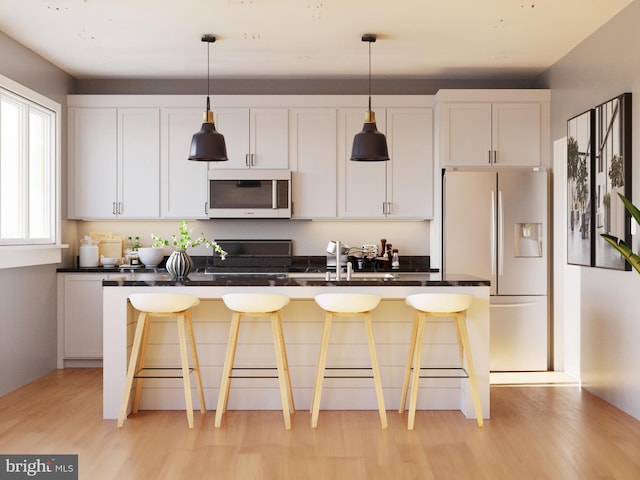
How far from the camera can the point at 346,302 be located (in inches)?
157

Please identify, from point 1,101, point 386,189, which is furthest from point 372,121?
point 1,101

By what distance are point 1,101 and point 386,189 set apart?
3.31m

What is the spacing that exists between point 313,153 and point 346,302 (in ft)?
8.26

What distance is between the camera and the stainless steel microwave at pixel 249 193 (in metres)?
6.14

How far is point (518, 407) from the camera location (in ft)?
15.1

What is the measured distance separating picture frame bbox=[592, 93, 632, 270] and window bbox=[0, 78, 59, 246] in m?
4.34

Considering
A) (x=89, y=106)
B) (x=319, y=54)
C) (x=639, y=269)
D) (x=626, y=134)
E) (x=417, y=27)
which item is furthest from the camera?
(x=89, y=106)

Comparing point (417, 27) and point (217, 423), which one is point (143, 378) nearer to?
point (217, 423)

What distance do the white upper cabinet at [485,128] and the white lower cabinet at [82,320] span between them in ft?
11.1

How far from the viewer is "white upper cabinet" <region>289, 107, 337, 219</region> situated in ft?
20.3

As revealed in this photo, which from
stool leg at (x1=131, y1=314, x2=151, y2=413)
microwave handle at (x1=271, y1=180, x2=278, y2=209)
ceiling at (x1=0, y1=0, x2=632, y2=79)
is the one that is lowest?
stool leg at (x1=131, y1=314, x2=151, y2=413)

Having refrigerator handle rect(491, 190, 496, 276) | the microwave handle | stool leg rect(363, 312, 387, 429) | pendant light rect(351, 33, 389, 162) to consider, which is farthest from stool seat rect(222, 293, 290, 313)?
refrigerator handle rect(491, 190, 496, 276)

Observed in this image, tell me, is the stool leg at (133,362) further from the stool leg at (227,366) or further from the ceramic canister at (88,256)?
the ceramic canister at (88,256)

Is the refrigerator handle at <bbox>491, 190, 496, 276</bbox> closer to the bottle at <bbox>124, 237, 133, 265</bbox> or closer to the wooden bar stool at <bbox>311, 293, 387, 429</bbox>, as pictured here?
the wooden bar stool at <bbox>311, 293, 387, 429</bbox>
